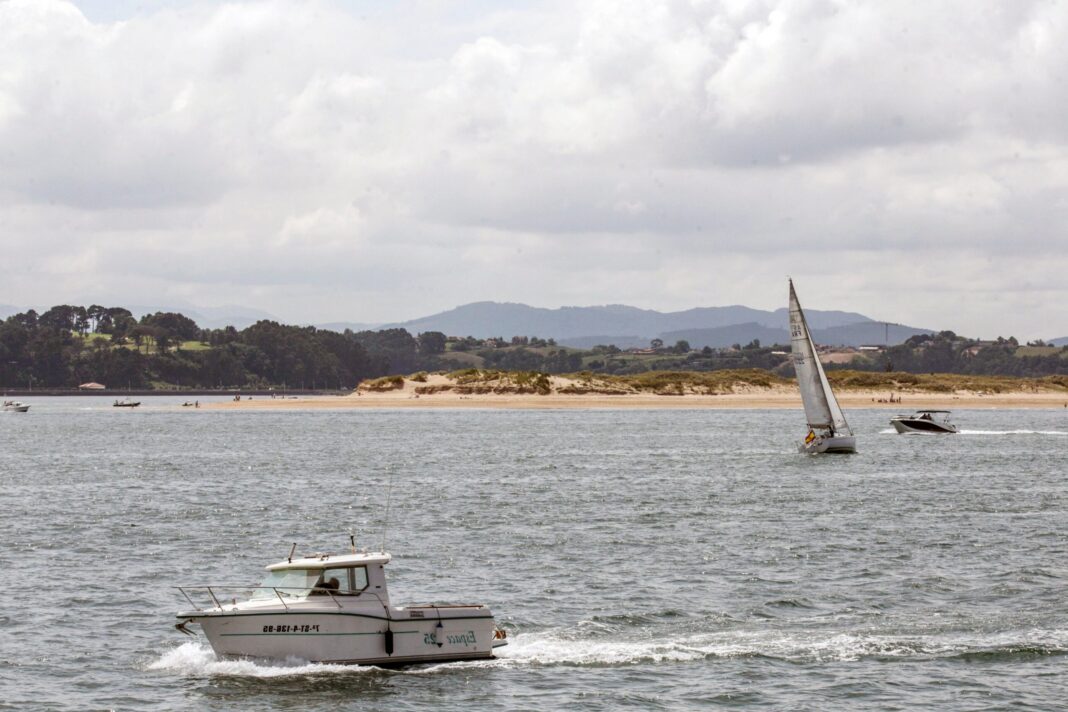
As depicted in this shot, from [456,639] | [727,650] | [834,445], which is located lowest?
[727,650]

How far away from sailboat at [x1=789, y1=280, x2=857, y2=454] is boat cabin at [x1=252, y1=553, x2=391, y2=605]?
2690 inches

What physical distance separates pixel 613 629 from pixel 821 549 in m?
16.4

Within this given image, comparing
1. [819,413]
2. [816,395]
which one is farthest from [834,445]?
[816,395]

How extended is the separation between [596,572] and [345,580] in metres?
15.4

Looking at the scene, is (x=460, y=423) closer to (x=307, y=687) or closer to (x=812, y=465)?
(x=812, y=465)

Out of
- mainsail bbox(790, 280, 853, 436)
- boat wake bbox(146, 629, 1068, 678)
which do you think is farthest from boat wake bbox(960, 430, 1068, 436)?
boat wake bbox(146, 629, 1068, 678)

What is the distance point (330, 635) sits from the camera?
31141mm

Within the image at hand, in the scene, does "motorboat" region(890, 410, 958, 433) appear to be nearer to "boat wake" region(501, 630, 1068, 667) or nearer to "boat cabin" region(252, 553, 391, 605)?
"boat wake" region(501, 630, 1068, 667)

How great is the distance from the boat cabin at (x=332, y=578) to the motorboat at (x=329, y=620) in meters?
0.02

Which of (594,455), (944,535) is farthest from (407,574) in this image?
(594,455)

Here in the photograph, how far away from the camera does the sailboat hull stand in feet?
316

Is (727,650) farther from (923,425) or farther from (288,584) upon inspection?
(923,425)

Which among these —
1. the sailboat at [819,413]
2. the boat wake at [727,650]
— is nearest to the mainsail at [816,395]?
the sailboat at [819,413]

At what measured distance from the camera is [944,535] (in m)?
54.4
